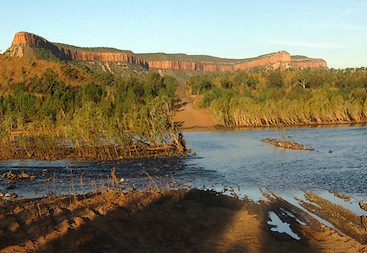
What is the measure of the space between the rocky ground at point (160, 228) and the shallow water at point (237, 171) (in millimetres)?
5724

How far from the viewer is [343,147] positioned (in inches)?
2773

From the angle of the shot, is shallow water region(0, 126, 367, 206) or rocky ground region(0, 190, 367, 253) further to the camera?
shallow water region(0, 126, 367, 206)

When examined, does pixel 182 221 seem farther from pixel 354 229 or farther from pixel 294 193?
pixel 294 193

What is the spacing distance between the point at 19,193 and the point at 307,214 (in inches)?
885

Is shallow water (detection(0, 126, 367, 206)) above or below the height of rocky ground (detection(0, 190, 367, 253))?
below

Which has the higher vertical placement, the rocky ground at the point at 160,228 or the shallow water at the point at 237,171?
the rocky ground at the point at 160,228

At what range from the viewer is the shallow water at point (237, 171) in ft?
130

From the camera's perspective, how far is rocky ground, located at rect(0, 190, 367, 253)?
1889 cm

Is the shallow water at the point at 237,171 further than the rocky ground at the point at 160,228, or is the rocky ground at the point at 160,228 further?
the shallow water at the point at 237,171

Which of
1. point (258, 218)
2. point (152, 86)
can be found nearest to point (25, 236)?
point (258, 218)

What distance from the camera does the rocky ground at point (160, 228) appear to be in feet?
62.0

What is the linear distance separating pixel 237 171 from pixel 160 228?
93.4 feet

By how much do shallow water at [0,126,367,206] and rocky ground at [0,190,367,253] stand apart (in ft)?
18.8

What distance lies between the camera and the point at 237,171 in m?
50.6
